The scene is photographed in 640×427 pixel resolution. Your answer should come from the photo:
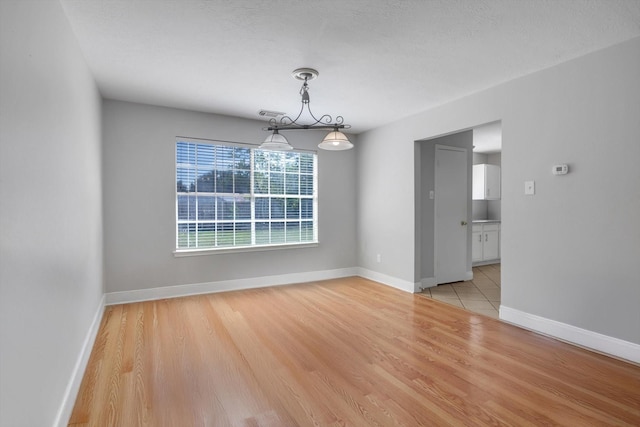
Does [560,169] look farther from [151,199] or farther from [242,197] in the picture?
[151,199]

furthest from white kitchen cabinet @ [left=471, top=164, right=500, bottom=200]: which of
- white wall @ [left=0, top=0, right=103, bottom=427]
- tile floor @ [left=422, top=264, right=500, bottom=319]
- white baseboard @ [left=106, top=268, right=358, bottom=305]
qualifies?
white wall @ [left=0, top=0, right=103, bottom=427]

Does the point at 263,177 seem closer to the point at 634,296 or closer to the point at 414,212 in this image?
the point at 414,212

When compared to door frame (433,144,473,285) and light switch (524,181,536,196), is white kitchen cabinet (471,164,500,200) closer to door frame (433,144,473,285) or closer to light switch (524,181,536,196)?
door frame (433,144,473,285)

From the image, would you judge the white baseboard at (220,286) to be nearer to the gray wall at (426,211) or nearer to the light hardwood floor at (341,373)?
the light hardwood floor at (341,373)

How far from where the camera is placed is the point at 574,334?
2945 millimetres

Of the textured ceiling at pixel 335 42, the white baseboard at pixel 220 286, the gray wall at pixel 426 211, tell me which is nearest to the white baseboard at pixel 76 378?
the white baseboard at pixel 220 286

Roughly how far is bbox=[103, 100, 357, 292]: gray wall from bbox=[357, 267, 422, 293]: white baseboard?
163 cm

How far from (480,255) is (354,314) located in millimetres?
4113

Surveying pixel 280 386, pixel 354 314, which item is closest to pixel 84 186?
pixel 280 386

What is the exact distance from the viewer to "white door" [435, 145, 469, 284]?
510cm

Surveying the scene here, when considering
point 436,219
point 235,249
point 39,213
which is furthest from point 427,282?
point 39,213

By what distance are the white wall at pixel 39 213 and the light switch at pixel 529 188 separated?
384 centimetres

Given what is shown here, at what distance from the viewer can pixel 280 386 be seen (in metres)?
2.26

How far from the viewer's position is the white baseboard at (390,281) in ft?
15.6
